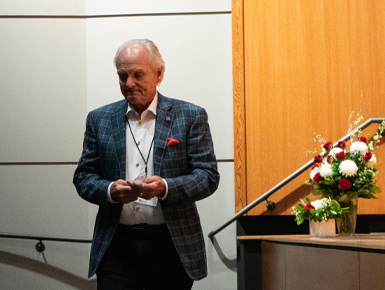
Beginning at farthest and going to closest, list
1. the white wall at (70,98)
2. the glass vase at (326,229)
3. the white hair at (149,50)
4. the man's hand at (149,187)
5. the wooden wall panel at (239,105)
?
the wooden wall panel at (239,105)
the white wall at (70,98)
the glass vase at (326,229)
the white hair at (149,50)
the man's hand at (149,187)

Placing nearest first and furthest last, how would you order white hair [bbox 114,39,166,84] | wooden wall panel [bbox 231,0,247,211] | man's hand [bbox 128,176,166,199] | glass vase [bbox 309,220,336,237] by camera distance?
man's hand [bbox 128,176,166,199] → white hair [bbox 114,39,166,84] → glass vase [bbox 309,220,336,237] → wooden wall panel [bbox 231,0,247,211]

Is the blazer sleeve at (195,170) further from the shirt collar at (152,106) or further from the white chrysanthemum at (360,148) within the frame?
the white chrysanthemum at (360,148)

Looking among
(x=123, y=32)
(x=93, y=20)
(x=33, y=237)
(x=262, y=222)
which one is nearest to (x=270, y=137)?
(x=262, y=222)

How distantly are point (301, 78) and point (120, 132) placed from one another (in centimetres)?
209

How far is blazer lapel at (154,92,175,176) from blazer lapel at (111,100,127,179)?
0.38 feet

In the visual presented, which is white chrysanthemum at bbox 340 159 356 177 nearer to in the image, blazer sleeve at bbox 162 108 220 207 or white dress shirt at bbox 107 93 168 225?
blazer sleeve at bbox 162 108 220 207

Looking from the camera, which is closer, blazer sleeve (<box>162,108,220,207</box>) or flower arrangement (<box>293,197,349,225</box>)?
blazer sleeve (<box>162,108,220,207</box>)

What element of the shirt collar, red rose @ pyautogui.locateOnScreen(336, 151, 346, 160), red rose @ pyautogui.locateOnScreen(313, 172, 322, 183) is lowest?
red rose @ pyautogui.locateOnScreen(313, 172, 322, 183)

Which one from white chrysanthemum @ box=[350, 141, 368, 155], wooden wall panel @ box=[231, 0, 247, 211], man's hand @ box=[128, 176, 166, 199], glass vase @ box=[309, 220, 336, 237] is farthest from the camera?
wooden wall panel @ box=[231, 0, 247, 211]

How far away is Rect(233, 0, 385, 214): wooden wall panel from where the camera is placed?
323 cm

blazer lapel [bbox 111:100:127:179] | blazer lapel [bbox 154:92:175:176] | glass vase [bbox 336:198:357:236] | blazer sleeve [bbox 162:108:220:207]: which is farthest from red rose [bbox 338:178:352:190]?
blazer lapel [bbox 111:100:127:179]

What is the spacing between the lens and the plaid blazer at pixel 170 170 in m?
1.44

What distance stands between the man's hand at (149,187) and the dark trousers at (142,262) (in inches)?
6.1

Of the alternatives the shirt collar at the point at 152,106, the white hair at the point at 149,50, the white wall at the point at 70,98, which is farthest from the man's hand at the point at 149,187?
the white wall at the point at 70,98
